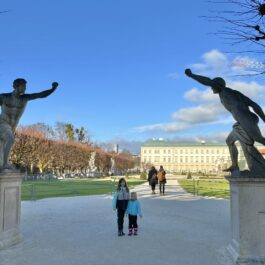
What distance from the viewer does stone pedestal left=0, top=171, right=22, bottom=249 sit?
783cm

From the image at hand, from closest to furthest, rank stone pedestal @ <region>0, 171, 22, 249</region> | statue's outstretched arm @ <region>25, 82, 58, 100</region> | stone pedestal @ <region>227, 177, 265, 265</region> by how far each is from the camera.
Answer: stone pedestal @ <region>227, 177, 265, 265</region> < stone pedestal @ <region>0, 171, 22, 249</region> < statue's outstretched arm @ <region>25, 82, 58, 100</region>

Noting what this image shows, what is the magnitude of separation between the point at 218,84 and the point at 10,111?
→ 4288 mm

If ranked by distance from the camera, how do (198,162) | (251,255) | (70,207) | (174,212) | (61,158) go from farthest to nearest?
1. (198,162)
2. (61,158)
3. (70,207)
4. (174,212)
5. (251,255)

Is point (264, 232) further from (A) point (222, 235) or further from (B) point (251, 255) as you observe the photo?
(A) point (222, 235)

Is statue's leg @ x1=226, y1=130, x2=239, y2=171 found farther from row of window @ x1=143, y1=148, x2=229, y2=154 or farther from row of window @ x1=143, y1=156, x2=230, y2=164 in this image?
row of window @ x1=143, y1=148, x2=229, y2=154

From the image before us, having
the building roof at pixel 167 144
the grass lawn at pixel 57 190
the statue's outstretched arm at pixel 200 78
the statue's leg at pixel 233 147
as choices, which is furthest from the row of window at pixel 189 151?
the statue's outstretched arm at pixel 200 78

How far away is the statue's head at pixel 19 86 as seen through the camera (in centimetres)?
842

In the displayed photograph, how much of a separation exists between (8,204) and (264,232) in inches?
195

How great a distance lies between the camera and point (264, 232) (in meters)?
6.57

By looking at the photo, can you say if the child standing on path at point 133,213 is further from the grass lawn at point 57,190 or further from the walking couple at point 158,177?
the walking couple at point 158,177

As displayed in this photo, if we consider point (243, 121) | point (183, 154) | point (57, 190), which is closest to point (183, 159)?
point (183, 154)

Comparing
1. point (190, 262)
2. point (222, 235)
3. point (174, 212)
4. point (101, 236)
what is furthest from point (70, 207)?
point (190, 262)

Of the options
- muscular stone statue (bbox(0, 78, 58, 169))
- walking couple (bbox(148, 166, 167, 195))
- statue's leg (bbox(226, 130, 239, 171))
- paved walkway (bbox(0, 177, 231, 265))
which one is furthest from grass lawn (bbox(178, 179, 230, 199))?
muscular stone statue (bbox(0, 78, 58, 169))

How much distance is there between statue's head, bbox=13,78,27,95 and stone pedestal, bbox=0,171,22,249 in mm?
1737
